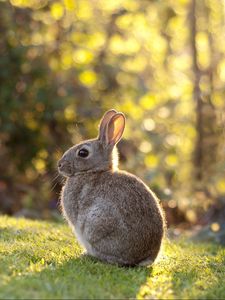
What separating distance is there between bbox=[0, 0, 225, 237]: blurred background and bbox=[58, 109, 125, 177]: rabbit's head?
523 cm

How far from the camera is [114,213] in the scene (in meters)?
6.33

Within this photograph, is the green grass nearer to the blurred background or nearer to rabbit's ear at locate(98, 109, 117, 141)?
rabbit's ear at locate(98, 109, 117, 141)

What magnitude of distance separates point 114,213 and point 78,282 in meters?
1.08

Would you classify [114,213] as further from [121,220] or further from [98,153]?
[98,153]

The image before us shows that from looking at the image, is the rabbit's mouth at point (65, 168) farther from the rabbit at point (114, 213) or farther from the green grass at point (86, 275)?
the green grass at point (86, 275)

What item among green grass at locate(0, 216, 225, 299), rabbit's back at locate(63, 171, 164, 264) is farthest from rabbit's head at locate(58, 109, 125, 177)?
green grass at locate(0, 216, 225, 299)

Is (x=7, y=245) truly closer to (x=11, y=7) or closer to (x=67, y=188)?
(x=67, y=188)

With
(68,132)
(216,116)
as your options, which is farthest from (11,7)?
(216,116)

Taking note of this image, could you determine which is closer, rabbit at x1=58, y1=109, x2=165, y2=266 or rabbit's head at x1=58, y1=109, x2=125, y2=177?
rabbit at x1=58, y1=109, x2=165, y2=266

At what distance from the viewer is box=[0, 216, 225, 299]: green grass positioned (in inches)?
203

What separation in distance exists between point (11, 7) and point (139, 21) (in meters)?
3.53

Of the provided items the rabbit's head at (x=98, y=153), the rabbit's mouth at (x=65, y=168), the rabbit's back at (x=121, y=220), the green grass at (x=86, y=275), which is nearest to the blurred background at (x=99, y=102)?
the green grass at (x=86, y=275)

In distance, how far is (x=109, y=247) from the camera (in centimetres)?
634

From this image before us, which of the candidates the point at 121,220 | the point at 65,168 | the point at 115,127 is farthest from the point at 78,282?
the point at 115,127
